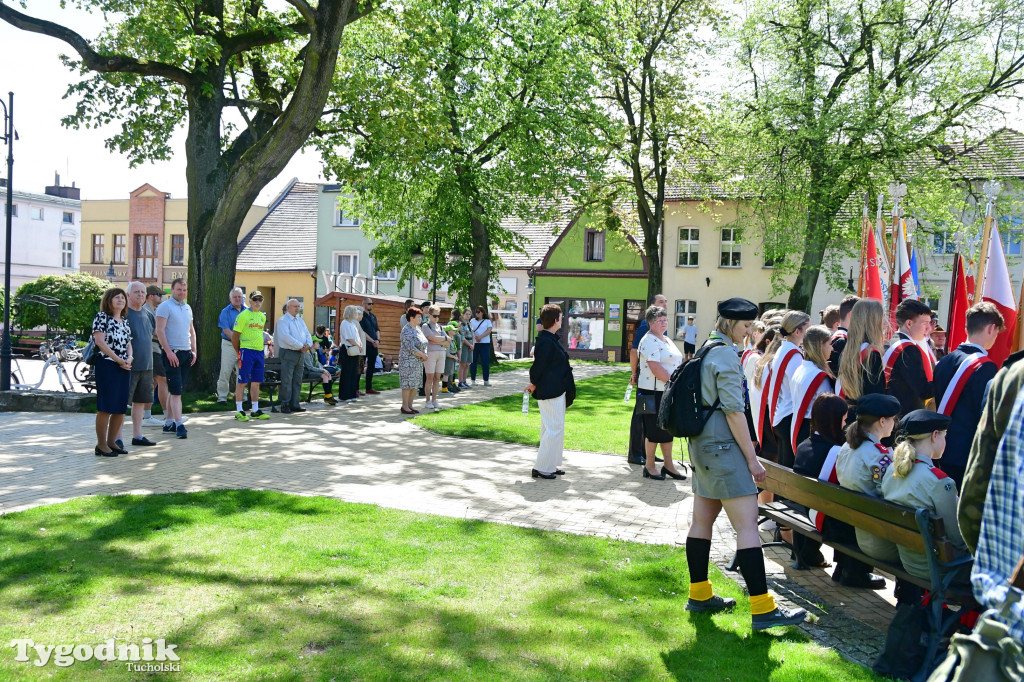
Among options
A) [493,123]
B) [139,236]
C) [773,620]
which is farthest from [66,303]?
[773,620]

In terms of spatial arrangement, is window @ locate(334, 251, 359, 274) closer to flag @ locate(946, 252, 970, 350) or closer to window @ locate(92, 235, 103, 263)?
window @ locate(92, 235, 103, 263)

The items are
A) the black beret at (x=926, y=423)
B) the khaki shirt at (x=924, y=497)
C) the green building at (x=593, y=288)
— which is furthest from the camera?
the green building at (x=593, y=288)

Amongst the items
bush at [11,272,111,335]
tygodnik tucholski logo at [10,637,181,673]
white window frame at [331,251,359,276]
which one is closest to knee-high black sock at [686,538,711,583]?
tygodnik tucholski logo at [10,637,181,673]

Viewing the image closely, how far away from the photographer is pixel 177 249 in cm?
5203

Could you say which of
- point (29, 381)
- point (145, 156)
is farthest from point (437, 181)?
point (29, 381)

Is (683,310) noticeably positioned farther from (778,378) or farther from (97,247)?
(97,247)

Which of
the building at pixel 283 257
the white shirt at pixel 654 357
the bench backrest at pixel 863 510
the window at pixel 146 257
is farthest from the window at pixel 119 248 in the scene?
the bench backrest at pixel 863 510

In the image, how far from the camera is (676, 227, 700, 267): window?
136 ft

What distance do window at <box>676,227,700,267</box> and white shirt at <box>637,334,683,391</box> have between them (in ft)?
108

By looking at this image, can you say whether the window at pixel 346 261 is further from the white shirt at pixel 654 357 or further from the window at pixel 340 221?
the white shirt at pixel 654 357

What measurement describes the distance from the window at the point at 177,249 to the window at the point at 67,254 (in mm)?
22355

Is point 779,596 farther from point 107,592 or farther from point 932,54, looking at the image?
point 932,54

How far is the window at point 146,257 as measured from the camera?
2063 inches

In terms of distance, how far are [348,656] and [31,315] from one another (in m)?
29.5
